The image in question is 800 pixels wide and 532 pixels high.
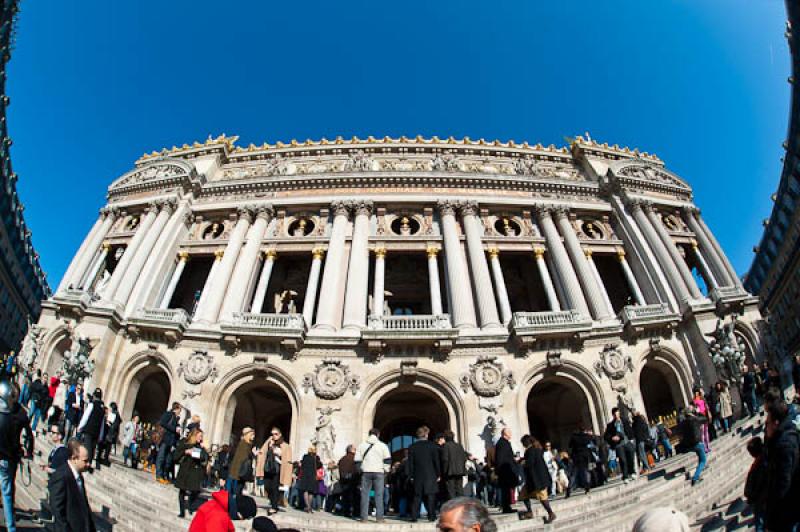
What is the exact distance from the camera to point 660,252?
25797mm

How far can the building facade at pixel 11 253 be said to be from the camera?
31891mm

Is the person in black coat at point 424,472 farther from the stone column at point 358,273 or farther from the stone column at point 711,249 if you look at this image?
the stone column at point 711,249

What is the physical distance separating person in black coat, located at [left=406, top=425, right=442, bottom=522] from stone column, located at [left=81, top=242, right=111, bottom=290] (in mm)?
23872

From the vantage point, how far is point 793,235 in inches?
1559

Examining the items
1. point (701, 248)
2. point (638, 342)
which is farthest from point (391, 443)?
point (701, 248)

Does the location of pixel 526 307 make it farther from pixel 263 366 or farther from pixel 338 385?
pixel 263 366

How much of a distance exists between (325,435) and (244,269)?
1106cm

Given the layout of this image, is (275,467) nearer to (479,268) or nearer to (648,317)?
(479,268)

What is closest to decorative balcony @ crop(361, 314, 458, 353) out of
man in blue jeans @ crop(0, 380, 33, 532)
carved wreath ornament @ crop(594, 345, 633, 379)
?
carved wreath ornament @ crop(594, 345, 633, 379)

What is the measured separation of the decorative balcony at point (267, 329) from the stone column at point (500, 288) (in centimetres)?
1029

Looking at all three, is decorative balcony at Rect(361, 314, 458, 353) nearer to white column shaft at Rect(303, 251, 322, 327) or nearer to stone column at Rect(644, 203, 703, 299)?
white column shaft at Rect(303, 251, 322, 327)

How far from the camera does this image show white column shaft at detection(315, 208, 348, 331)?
890 inches

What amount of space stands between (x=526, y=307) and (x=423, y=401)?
9.27 metres

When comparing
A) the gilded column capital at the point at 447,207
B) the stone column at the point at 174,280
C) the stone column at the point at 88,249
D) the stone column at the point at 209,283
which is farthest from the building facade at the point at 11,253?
the gilded column capital at the point at 447,207
